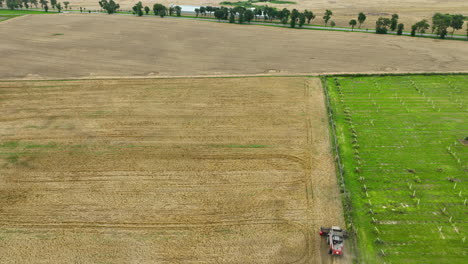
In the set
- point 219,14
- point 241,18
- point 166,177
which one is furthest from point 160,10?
point 166,177

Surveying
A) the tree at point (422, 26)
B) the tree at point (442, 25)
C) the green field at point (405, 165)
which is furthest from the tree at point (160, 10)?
the tree at point (442, 25)

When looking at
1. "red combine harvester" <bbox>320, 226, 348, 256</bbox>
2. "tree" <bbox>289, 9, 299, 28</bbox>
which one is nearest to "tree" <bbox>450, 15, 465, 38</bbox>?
"tree" <bbox>289, 9, 299, 28</bbox>

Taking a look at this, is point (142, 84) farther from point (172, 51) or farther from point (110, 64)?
point (172, 51)

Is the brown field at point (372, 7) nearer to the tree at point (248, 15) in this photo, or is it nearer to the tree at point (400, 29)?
the tree at point (400, 29)

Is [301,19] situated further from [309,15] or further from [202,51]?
[202,51]

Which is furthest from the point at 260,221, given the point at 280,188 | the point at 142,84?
the point at 142,84
